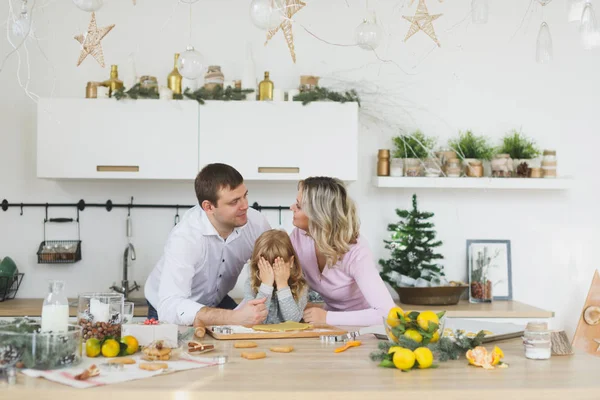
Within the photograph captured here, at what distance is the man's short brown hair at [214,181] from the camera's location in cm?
305

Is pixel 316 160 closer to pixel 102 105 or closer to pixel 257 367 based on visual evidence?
pixel 102 105

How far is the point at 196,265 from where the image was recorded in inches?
124

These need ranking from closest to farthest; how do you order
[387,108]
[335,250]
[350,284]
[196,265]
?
[335,250] < [350,284] < [196,265] < [387,108]

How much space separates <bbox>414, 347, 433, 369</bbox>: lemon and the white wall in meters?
Result: 2.56

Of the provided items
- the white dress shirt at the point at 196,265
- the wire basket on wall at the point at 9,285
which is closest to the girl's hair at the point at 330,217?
the white dress shirt at the point at 196,265

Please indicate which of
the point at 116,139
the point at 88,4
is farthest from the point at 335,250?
the point at 116,139

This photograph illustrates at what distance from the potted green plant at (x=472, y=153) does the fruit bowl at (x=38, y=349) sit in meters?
2.94

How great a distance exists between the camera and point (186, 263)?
291cm

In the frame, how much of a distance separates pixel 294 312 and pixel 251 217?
0.74m

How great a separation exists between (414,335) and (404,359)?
0.16 meters

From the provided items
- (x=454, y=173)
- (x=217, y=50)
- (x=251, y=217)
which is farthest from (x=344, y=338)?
(x=217, y=50)

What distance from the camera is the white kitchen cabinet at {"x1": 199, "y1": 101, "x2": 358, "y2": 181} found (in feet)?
13.0

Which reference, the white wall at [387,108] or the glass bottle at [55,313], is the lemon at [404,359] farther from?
the white wall at [387,108]

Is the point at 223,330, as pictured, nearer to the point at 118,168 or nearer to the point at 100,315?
the point at 100,315
